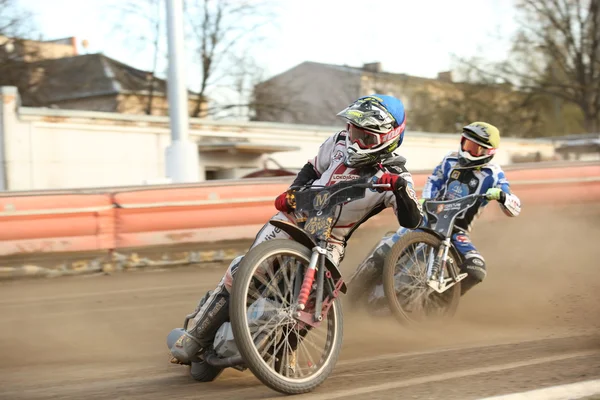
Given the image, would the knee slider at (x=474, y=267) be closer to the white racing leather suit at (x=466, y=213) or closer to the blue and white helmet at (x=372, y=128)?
the white racing leather suit at (x=466, y=213)

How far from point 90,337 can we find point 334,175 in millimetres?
2878

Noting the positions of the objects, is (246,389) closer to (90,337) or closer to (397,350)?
(397,350)

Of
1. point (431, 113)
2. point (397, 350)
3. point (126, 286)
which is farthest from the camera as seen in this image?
point (431, 113)

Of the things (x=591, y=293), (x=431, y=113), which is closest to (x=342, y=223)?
(x=591, y=293)

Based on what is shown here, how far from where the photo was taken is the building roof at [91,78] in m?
40.9

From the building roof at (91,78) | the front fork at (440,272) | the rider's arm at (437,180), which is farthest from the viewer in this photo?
the building roof at (91,78)

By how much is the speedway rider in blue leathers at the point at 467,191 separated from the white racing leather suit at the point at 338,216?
1885 millimetres

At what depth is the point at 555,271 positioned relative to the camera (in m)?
10.1

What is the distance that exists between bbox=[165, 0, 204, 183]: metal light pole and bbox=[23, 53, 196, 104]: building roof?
91.7 feet

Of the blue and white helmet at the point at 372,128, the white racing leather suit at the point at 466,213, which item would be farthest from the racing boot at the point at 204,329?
the white racing leather suit at the point at 466,213

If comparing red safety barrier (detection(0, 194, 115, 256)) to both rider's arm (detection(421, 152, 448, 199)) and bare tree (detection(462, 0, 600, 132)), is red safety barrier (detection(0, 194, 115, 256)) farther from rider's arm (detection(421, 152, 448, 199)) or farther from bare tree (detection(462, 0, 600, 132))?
bare tree (detection(462, 0, 600, 132))

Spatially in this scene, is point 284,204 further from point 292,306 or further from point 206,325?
point 206,325

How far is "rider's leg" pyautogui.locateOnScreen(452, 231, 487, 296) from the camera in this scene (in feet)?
24.1

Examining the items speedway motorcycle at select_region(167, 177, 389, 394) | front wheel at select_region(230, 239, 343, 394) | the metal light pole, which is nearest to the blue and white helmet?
speedway motorcycle at select_region(167, 177, 389, 394)
